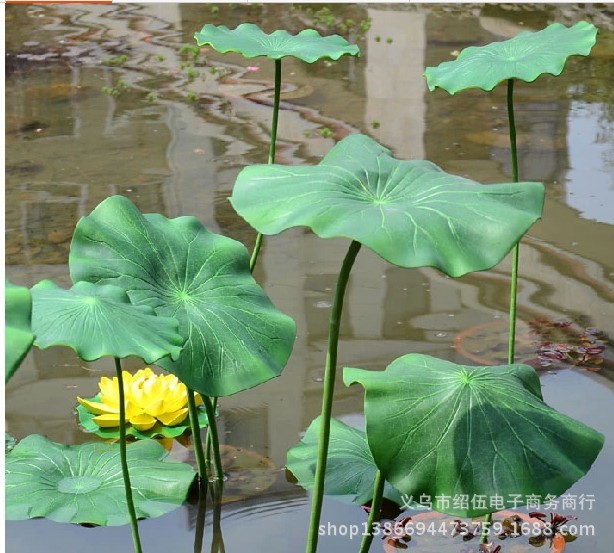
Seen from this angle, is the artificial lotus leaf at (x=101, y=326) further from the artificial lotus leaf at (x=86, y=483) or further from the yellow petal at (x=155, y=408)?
the yellow petal at (x=155, y=408)

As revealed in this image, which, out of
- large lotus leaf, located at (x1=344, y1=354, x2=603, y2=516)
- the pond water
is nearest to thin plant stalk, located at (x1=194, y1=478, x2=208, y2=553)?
the pond water

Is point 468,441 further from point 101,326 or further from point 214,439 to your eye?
point 214,439

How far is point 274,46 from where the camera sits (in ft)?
7.10

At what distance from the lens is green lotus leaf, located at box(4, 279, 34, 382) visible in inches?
46.8

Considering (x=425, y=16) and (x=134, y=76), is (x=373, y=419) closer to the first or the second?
(x=134, y=76)

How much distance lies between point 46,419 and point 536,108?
9.60 feet

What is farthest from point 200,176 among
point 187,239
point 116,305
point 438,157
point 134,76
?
point 116,305

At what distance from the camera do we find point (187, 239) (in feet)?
6.30

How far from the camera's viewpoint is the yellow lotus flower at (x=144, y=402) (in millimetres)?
2408

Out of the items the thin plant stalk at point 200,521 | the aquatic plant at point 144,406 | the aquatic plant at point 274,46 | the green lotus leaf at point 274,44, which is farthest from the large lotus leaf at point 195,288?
the aquatic plant at point 144,406

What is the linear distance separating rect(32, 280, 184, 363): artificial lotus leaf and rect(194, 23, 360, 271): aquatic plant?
49 centimetres

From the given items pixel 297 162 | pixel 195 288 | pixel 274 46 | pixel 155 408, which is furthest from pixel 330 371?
pixel 297 162

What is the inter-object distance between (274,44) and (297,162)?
1.97 metres

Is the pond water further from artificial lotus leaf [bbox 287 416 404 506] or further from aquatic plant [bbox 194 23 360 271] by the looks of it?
aquatic plant [bbox 194 23 360 271]
